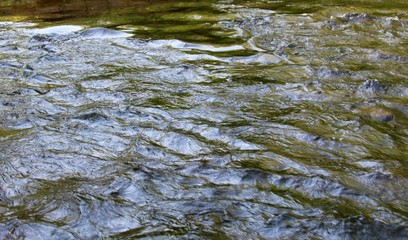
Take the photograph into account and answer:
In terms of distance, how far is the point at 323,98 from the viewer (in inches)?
149

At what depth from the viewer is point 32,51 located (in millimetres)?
5699

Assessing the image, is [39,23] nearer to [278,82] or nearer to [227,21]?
[227,21]

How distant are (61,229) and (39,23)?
5824mm

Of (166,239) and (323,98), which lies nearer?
(166,239)

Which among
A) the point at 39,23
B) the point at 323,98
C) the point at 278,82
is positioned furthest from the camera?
the point at 39,23

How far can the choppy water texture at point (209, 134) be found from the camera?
2.32m

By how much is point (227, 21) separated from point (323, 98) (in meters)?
3.47

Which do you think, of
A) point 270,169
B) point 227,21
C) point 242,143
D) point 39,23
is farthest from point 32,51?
point 270,169

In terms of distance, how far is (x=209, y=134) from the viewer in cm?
325

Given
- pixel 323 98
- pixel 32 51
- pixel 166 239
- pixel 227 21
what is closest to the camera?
pixel 166 239

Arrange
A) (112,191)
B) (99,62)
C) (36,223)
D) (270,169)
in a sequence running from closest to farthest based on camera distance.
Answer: (36,223)
(112,191)
(270,169)
(99,62)

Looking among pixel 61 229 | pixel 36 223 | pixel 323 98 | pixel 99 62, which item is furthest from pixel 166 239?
pixel 99 62

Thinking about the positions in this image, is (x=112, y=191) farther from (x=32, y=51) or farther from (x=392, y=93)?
(x=32, y=51)

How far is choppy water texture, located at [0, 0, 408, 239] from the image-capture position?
232 centimetres
